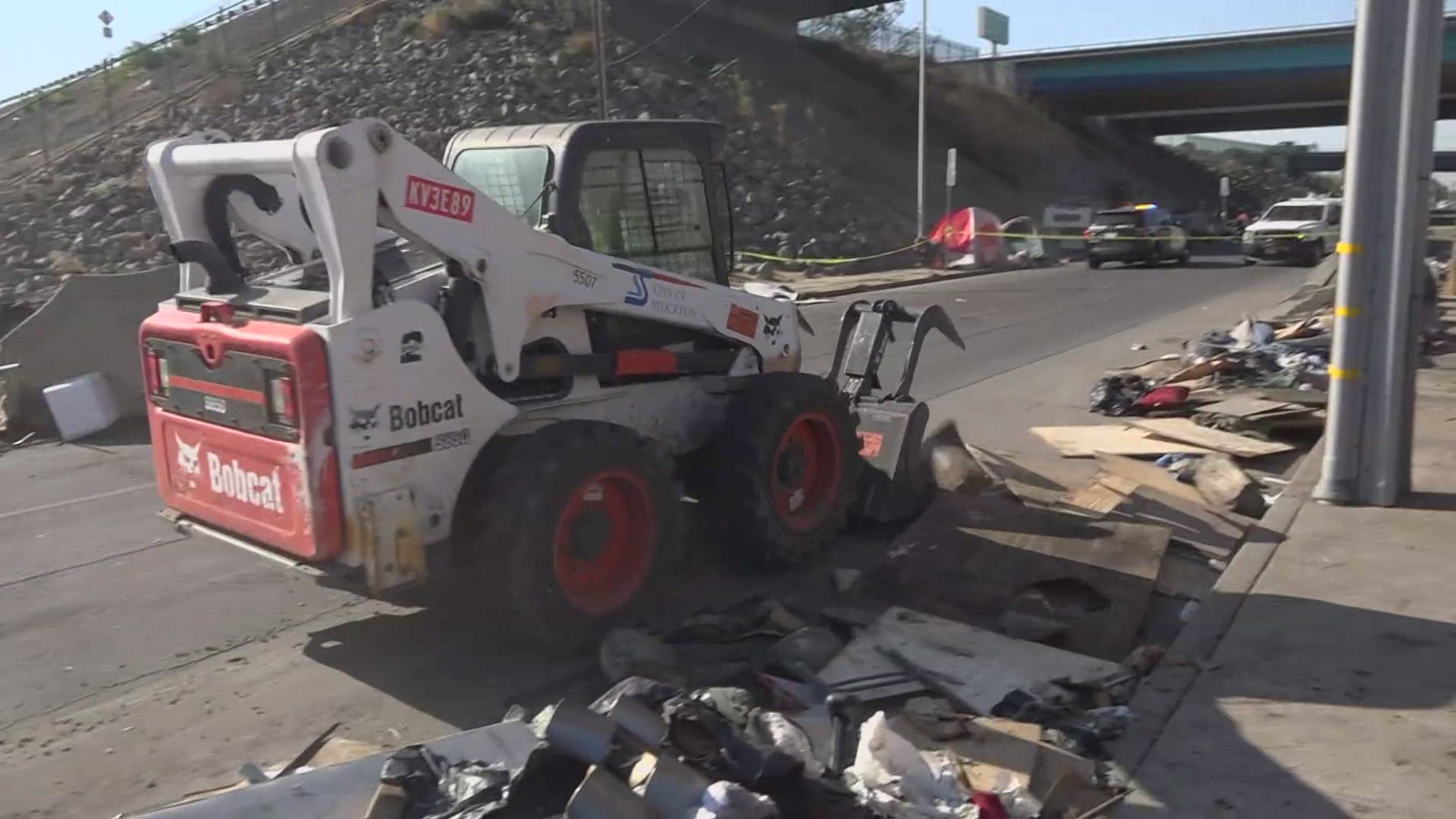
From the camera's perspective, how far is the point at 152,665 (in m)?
5.87

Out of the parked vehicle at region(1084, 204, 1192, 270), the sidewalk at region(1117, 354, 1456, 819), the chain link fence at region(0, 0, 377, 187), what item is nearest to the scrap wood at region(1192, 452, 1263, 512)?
the sidewalk at region(1117, 354, 1456, 819)

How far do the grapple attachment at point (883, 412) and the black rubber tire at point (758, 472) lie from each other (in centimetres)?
78

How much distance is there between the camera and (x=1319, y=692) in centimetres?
517

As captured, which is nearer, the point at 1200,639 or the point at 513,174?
the point at 1200,639

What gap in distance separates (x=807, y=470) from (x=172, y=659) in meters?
3.45

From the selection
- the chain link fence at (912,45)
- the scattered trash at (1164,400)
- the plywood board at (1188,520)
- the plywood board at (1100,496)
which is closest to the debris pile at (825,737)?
the plywood board at (1188,520)

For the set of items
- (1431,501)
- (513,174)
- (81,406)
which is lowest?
(1431,501)

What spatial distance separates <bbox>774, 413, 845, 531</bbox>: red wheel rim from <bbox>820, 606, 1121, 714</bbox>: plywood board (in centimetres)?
134

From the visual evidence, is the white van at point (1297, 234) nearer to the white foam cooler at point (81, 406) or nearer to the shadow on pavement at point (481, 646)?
the white foam cooler at point (81, 406)

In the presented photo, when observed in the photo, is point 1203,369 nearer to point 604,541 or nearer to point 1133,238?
point 604,541

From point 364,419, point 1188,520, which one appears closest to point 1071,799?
point 364,419

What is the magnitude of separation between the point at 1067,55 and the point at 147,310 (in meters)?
59.7

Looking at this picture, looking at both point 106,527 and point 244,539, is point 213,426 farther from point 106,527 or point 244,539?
point 106,527

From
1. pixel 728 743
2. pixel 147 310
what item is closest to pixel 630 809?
pixel 728 743
